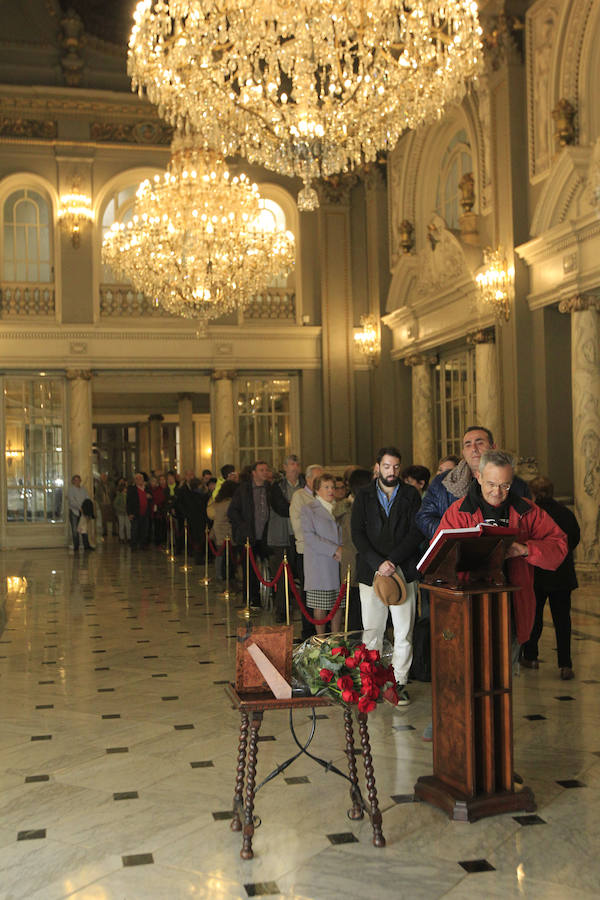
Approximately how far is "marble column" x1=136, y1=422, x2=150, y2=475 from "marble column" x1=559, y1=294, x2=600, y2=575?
19.8m

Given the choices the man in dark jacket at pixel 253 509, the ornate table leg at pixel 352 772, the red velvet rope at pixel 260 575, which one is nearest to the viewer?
the ornate table leg at pixel 352 772

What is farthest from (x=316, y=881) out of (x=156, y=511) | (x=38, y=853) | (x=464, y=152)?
(x=156, y=511)

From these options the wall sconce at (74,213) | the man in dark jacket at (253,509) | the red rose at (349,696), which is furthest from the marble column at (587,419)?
the wall sconce at (74,213)

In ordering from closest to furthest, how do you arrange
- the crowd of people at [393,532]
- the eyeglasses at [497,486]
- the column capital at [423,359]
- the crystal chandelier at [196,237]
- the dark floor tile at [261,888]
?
the dark floor tile at [261,888] → the eyeglasses at [497,486] → the crowd of people at [393,532] → the crystal chandelier at [196,237] → the column capital at [423,359]

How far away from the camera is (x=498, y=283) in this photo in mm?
12688

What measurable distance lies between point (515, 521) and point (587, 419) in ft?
23.8

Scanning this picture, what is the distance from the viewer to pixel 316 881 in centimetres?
347

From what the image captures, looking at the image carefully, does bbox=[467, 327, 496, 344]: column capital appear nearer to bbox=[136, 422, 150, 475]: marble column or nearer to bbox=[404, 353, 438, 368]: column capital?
bbox=[404, 353, 438, 368]: column capital

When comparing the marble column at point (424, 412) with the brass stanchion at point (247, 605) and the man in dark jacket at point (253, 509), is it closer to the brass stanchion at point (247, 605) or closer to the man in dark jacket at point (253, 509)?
the man in dark jacket at point (253, 509)

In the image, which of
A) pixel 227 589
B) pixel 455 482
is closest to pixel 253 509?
pixel 227 589

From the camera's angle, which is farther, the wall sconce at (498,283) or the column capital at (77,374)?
the column capital at (77,374)

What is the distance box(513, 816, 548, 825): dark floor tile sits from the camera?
3953 millimetres

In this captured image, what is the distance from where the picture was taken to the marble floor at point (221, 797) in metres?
3.49

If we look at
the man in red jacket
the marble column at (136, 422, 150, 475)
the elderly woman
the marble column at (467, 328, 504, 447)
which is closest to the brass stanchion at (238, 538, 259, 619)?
the elderly woman
